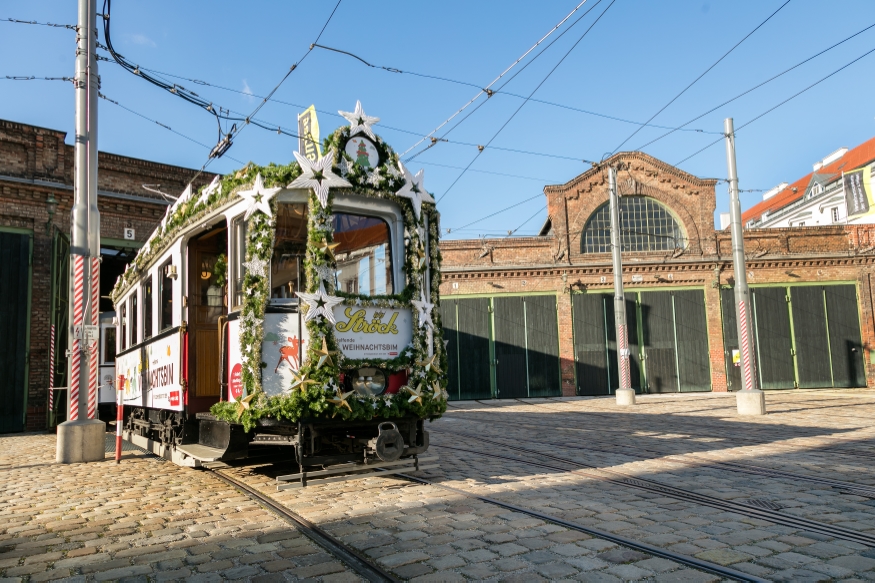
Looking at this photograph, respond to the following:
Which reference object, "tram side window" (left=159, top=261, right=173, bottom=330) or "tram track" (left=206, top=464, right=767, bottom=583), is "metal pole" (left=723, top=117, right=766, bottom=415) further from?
"tram side window" (left=159, top=261, right=173, bottom=330)

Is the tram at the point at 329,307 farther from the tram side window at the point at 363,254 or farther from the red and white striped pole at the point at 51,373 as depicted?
the red and white striped pole at the point at 51,373

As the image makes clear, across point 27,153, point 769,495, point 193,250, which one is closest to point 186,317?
point 193,250

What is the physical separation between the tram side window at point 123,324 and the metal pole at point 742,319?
12.5 m

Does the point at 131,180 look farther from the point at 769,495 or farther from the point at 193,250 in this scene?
the point at 769,495

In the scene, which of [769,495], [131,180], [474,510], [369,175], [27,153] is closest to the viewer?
[474,510]

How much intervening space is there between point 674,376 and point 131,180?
768 inches

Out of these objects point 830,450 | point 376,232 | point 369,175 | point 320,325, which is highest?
point 369,175

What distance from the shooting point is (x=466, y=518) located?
5191 mm

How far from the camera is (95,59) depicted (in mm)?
10422

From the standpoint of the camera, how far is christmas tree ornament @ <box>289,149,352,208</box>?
21.1 feet

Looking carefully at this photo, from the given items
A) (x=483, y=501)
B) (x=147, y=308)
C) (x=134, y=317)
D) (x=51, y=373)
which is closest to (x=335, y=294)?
(x=483, y=501)

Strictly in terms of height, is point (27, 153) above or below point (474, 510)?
above

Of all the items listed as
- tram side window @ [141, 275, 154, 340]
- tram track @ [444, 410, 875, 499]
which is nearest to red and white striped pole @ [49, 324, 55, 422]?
tram side window @ [141, 275, 154, 340]

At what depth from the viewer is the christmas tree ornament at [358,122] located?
22.6 ft
